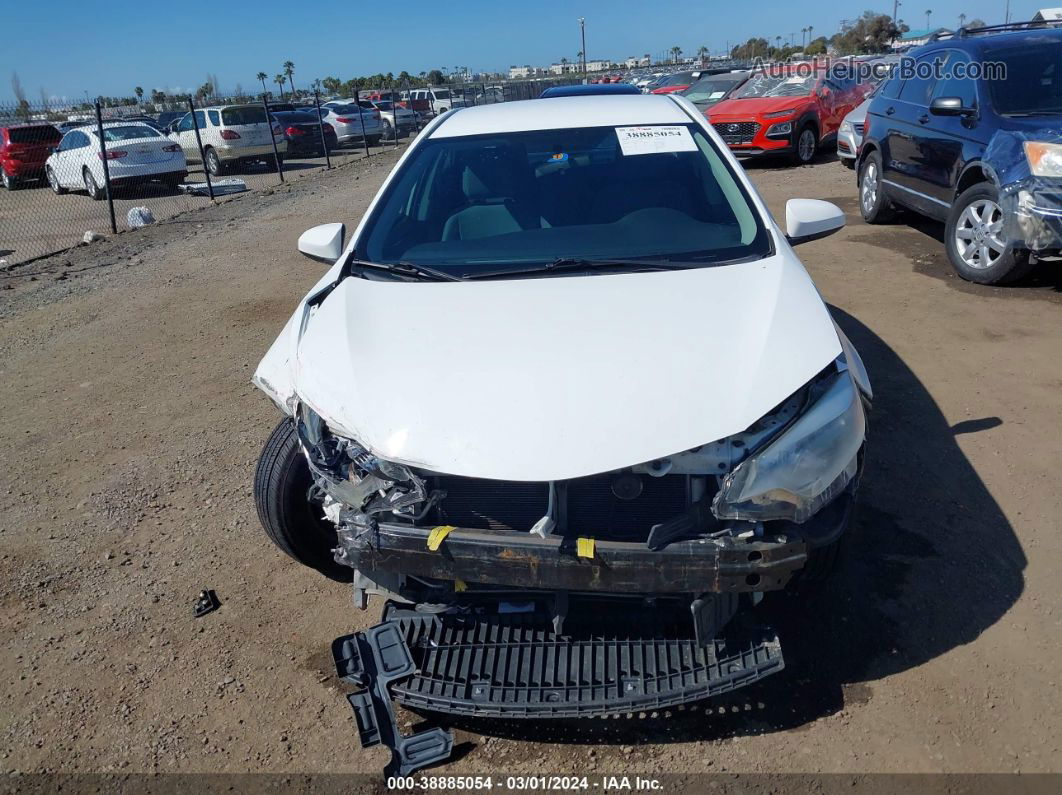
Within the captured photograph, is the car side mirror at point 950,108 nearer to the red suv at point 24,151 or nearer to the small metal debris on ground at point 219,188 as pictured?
the small metal debris on ground at point 219,188

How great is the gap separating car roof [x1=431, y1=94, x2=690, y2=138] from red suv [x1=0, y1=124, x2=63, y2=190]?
60.8 ft

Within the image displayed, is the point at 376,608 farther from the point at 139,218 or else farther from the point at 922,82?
the point at 139,218

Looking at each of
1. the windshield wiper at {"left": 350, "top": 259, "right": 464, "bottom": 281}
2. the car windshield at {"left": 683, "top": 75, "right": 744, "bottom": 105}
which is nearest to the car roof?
the windshield wiper at {"left": 350, "top": 259, "right": 464, "bottom": 281}

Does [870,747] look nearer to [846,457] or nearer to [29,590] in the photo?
[846,457]

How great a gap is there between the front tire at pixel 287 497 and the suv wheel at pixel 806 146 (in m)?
13.0

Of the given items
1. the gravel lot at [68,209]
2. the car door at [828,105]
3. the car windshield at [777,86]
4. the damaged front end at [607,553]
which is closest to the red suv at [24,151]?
the gravel lot at [68,209]

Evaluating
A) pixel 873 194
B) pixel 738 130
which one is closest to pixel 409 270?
pixel 873 194

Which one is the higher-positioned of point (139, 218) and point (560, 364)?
point (560, 364)

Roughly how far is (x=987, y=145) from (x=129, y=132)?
1509 centimetres

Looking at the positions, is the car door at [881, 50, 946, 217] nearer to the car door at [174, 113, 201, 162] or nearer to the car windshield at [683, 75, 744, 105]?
the car windshield at [683, 75, 744, 105]

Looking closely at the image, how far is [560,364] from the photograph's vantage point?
2.40 m

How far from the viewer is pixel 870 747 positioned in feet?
7.84

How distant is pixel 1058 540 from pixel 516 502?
8.11 ft

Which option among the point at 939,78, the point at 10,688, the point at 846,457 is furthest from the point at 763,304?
the point at 939,78
